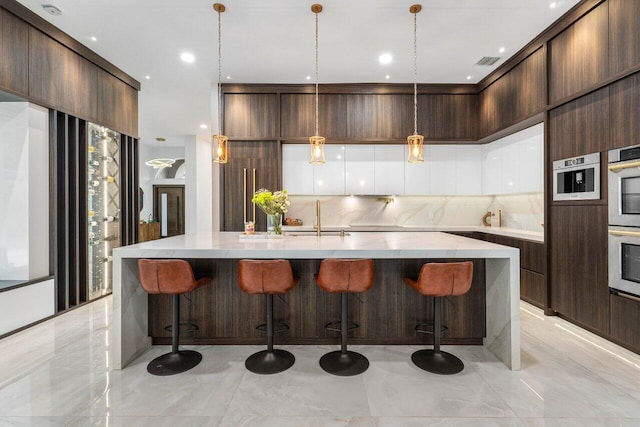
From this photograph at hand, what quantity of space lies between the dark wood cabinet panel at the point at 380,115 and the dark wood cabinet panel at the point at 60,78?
3.53 metres

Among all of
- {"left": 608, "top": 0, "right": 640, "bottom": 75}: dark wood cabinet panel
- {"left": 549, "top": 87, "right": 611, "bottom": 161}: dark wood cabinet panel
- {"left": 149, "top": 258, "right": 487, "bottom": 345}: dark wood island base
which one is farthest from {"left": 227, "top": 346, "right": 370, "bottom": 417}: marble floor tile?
{"left": 608, "top": 0, "right": 640, "bottom": 75}: dark wood cabinet panel

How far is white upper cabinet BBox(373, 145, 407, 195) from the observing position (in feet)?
17.0

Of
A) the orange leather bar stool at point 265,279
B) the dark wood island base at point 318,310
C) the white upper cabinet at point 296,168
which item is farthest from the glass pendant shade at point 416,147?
the white upper cabinet at point 296,168

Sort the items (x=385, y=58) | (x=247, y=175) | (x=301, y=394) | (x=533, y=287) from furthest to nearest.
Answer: (x=247, y=175)
(x=385, y=58)
(x=533, y=287)
(x=301, y=394)

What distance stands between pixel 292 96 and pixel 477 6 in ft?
8.83

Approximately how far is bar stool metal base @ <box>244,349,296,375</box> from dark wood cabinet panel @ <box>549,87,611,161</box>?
3313 mm

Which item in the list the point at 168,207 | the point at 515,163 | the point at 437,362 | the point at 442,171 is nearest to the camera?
the point at 437,362

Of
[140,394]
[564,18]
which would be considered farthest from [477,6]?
[140,394]

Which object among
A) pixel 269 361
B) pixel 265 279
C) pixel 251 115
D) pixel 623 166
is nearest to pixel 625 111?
pixel 623 166

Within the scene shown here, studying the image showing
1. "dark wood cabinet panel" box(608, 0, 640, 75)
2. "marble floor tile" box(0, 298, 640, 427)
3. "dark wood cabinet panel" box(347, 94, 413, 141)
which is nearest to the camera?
"marble floor tile" box(0, 298, 640, 427)

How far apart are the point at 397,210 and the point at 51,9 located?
5.09 m

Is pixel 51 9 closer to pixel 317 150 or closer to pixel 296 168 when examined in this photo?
pixel 317 150

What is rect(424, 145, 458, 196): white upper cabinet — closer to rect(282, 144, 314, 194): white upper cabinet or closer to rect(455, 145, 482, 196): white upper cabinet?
rect(455, 145, 482, 196): white upper cabinet

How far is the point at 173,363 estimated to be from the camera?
2465 millimetres
